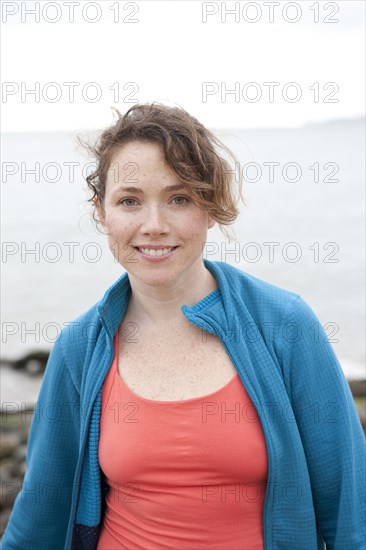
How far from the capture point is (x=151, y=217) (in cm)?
224

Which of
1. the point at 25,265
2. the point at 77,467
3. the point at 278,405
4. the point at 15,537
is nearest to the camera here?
the point at 278,405

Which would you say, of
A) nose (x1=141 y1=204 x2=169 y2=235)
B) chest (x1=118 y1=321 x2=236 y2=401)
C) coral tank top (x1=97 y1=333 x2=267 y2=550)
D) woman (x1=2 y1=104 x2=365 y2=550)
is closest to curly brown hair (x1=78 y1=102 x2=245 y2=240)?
woman (x1=2 y1=104 x2=365 y2=550)

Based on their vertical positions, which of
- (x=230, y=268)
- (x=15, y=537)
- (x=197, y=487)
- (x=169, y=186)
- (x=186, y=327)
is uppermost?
(x=169, y=186)

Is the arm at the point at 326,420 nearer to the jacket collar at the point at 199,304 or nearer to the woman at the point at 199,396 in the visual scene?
the woman at the point at 199,396

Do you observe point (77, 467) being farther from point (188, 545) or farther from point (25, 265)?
point (25, 265)

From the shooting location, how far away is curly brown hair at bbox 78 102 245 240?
2.26 m

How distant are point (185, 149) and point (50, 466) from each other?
3.66 feet

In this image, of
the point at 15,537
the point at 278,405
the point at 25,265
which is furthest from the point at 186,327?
the point at 25,265

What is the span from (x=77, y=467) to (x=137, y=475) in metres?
0.24

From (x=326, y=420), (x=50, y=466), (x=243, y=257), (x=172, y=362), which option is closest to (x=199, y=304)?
(x=172, y=362)

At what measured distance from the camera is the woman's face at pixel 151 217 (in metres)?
2.25

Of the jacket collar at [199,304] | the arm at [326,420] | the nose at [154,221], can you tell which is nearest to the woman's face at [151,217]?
the nose at [154,221]

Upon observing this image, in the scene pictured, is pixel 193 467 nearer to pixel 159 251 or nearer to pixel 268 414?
pixel 268 414

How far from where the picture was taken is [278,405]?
2.23 m
